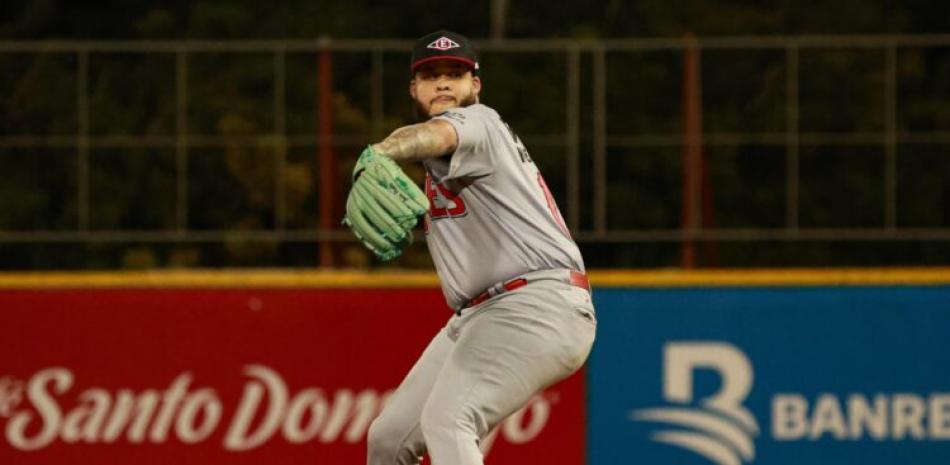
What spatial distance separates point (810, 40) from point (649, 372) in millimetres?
4639

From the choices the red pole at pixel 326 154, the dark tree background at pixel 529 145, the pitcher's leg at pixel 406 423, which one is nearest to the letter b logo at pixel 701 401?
the pitcher's leg at pixel 406 423

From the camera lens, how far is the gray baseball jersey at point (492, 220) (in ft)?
15.0

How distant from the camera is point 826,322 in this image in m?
6.86

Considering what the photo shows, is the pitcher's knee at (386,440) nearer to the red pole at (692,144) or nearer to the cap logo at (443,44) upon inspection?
the cap logo at (443,44)

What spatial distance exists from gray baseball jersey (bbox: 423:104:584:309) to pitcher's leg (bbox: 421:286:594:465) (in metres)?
0.12

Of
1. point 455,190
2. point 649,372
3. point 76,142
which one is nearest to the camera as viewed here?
point 455,190

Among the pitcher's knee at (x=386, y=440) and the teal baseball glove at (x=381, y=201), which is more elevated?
the teal baseball glove at (x=381, y=201)

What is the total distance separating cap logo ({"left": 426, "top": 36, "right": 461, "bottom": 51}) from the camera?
4.68 meters

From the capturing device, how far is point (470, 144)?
4.41 m

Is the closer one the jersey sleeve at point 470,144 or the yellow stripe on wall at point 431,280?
the jersey sleeve at point 470,144

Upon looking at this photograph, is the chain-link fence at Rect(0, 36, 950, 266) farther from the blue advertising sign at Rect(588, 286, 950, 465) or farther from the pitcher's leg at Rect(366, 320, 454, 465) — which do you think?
the pitcher's leg at Rect(366, 320, 454, 465)

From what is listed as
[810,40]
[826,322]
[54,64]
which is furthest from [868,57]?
[54,64]

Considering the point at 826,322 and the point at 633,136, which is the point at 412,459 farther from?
the point at 633,136

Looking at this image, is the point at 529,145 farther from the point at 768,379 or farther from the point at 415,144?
the point at 415,144
